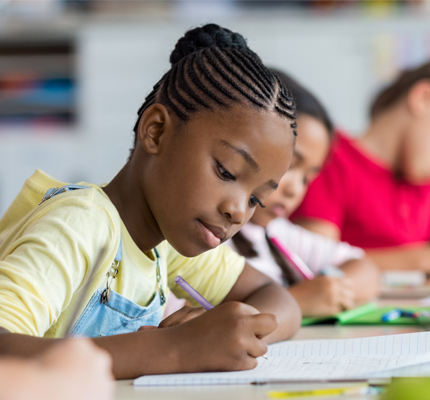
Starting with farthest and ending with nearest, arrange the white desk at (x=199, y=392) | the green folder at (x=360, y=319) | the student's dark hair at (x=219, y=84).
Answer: the green folder at (x=360, y=319), the student's dark hair at (x=219, y=84), the white desk at (x=199, y=392)

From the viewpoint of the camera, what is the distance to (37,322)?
49cm

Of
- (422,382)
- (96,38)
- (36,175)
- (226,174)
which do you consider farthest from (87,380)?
(96,38)

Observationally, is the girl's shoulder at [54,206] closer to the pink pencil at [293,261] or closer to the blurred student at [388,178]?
the pink pencil at [293,261]

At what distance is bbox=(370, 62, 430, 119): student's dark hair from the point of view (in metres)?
1.95

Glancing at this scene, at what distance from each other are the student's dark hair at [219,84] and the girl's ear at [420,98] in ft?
4.40

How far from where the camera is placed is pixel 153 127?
2.19 ft

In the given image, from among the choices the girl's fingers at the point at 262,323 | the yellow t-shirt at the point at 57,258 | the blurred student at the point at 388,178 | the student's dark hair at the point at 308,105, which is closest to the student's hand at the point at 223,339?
the girl's fingers at the point at 262,323

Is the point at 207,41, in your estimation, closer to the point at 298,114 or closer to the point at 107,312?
the point at 107,312

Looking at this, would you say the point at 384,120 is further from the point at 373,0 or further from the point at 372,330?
the point at 373,0

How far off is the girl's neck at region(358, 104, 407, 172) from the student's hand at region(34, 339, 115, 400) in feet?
5.84

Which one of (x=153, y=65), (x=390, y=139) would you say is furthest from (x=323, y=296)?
(x=153, y=65)

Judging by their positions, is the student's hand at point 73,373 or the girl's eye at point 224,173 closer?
the student's hand at point 73,373

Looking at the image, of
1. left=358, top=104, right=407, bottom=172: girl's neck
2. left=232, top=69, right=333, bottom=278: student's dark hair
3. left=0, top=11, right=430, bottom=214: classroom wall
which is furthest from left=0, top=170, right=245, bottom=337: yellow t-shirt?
left=0, top=11, right=430, bottom=214: classroom wall

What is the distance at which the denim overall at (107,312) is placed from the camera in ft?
1.99
